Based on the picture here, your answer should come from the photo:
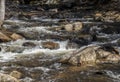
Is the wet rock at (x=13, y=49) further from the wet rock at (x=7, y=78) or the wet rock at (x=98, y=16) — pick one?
the wet rock at (x=98, y=16)

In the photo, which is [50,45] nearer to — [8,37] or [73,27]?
[8,37]

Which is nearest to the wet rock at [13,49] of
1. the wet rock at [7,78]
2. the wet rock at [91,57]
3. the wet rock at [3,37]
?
the wet rock at [3,37]

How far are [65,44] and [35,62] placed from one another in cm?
325

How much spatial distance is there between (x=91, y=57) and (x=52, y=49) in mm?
2637

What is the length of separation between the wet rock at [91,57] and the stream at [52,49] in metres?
0.34

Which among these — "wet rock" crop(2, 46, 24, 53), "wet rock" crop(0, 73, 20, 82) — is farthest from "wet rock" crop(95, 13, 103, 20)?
"wet rock" crop(0, 73, 20, 82)

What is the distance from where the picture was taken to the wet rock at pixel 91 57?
11.6 meters

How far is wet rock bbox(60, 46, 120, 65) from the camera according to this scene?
1164 centimetres

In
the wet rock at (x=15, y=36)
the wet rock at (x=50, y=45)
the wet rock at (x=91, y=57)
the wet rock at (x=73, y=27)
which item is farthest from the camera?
the wet rock at (x=73, y=27)

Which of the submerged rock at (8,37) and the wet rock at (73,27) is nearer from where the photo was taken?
the submerged rock at (8,37)

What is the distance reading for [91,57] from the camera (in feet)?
38.9

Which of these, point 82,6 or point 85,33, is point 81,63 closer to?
point 85,33

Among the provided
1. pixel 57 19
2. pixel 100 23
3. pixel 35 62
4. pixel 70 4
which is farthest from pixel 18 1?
pixel 35 62

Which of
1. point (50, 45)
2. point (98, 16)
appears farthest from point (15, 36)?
point (98, 16)
